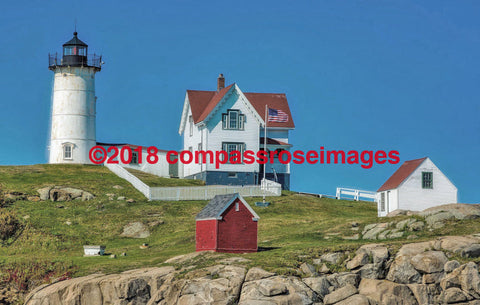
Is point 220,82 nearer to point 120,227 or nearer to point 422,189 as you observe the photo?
point 120,227

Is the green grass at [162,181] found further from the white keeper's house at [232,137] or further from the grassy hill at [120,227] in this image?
the white keeper's house at [232,137]

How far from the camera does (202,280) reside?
3872cm

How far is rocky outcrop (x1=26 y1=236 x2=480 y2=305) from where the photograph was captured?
37875 millimetres

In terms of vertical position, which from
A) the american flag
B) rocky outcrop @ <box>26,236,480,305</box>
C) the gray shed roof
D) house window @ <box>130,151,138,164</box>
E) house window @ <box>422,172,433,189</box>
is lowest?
rocky outcrop @ <box>26,236,480,305</box>

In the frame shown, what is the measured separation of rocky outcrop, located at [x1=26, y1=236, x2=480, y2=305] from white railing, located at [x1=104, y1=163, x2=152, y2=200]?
926 inches

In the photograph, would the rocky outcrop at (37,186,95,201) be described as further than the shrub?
Yes

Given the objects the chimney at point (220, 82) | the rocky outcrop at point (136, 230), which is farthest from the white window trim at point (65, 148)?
the rocky outcrop at point (136, 230)

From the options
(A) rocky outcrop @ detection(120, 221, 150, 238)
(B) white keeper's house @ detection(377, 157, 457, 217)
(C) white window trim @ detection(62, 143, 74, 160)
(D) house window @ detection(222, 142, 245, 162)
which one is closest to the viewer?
(B) white keeper's house @ detection(377, 157, 457, 217)

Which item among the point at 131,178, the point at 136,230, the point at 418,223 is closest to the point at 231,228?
the point at 418,223

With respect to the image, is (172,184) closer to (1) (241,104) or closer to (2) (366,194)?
(1) (241,104)

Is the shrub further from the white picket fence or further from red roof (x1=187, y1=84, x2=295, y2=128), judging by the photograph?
red roof (x1=187, y1=84, x2=295, y2=128)

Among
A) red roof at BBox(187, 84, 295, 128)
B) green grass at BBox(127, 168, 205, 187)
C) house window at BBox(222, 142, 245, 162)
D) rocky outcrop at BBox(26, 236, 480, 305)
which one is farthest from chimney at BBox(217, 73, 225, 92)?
rocky outcrop at BBox(26, 236, 480, 305)

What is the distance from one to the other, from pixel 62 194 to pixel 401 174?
24.3m

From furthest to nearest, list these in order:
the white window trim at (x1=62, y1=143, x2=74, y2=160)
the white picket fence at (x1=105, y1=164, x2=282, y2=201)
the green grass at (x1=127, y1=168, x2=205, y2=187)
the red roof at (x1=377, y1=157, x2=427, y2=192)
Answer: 1. the white window trim at (x1=62, y1=143, x2=74, y2=160)
2. the green grass at (x1=127, y1=168, x2=205, y2=187)
3. the white picket fence at (x1=105, y1=164, x2=282, y2=201)
4. the red roof at (x1=377, y1=157, x2=427, y2=192)
